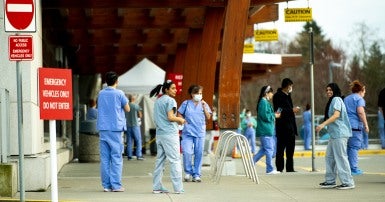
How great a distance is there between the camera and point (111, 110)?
15992 millimetres

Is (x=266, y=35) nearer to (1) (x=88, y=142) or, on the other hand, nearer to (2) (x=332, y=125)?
(1) (x=88, y=142)

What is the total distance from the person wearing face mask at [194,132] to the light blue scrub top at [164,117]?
8.72 feet

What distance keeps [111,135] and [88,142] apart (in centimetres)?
1143

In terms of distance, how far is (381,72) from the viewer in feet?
279

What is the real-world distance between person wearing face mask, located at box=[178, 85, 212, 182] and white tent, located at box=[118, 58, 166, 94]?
15111mm

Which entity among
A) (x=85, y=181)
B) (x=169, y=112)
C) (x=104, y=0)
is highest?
(x=104, y=0)

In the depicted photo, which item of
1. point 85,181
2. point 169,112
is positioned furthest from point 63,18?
point 169,112

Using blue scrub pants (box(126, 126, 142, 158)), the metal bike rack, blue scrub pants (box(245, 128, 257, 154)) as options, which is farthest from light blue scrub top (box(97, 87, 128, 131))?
blue scrub pants (box(245, 128, 257, 154))

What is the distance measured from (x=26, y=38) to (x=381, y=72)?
7409 cm

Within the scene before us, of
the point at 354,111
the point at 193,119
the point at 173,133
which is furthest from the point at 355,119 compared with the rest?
the point at 173,133

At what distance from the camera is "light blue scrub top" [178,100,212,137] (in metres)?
18.5

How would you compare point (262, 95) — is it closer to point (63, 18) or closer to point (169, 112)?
point (169, 112)

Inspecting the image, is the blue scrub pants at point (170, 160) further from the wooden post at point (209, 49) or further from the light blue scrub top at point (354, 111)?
the wooden post at point (209, 49)

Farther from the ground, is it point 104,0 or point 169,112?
point 104,0
